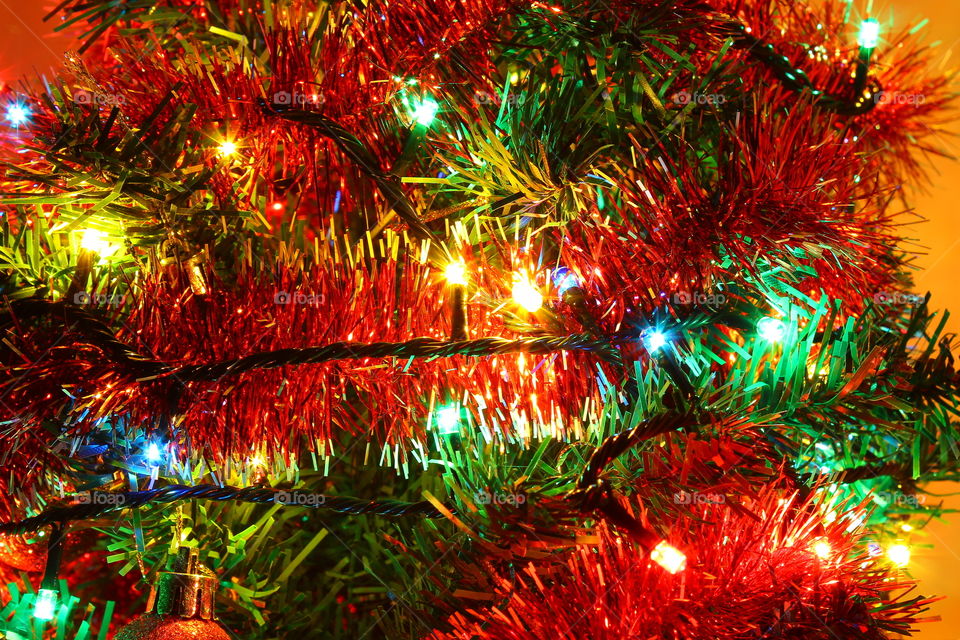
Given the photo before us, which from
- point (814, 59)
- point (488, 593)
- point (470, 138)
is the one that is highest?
point (814, 59)

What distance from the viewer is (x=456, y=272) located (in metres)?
0.42

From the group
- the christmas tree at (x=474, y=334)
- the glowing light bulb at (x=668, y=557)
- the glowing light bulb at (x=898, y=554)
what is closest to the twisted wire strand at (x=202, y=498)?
the christmas tree at (x=474, y=334)

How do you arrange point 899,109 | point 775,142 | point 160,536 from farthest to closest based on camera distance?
point 899,109, point 160,536, point 775,142

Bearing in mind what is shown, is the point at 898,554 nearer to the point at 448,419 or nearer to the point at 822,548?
the point at 822,548

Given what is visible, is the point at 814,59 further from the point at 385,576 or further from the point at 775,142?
the point at 385,576

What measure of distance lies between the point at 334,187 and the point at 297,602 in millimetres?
283

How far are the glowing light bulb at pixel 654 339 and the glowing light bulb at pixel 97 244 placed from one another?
1.02 ft

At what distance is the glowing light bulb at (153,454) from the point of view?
1.42 feet

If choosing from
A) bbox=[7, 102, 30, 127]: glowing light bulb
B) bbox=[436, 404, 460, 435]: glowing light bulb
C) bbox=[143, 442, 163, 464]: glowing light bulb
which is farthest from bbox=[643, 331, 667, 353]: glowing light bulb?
bbox=[7, 102, 30, 127]: glowing light bulb

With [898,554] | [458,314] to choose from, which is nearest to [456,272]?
[458,314]

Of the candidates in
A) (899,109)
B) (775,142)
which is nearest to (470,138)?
(775,142)

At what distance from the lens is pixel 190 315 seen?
0.42 meters

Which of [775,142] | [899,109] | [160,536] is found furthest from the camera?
[899,109]

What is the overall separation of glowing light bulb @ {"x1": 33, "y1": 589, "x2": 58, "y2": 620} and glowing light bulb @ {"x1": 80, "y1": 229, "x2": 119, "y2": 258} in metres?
0.19
